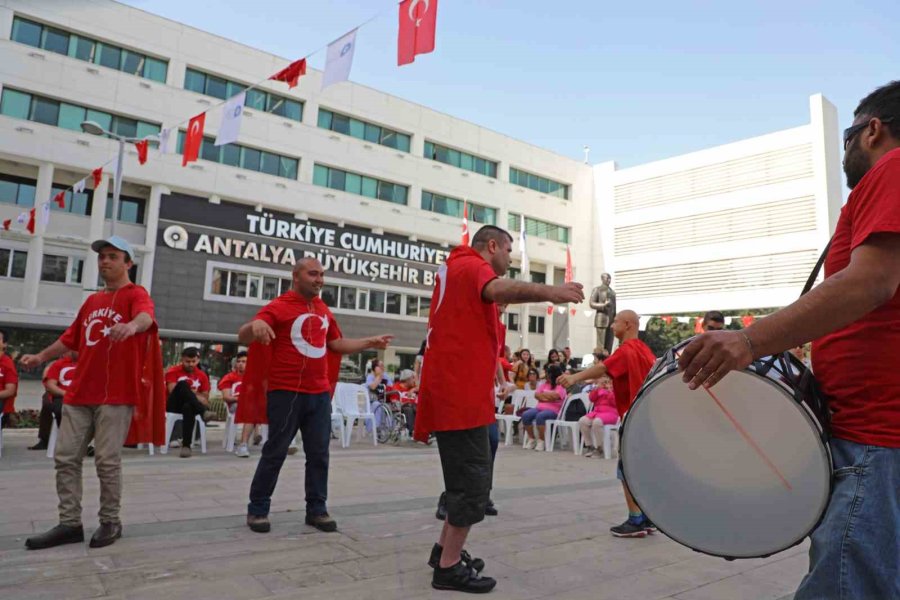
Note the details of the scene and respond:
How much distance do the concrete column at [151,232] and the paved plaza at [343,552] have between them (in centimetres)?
2192

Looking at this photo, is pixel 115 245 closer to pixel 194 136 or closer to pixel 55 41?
pixel 194 136

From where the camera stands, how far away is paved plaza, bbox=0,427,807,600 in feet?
9.82

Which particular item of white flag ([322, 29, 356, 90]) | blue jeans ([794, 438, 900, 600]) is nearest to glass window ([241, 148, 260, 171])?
white flag ([322, 29, 356, 90])

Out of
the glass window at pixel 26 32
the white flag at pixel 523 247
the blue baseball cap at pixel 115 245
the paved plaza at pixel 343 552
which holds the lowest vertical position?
the paved plaza at pixel 343 552

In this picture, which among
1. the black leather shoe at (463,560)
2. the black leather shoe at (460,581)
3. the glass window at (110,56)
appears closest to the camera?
the black leather shoe at (460,581)

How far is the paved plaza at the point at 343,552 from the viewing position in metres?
Answer: 2.99

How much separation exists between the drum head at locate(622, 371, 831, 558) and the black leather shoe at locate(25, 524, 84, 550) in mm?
3408

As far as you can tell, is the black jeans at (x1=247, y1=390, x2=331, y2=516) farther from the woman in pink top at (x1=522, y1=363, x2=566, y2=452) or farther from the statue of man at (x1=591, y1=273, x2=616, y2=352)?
the statue of man at (x1=591, y1=273, x2=616, y2=352)

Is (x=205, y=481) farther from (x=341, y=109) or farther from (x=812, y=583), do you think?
(x=341, y=109)

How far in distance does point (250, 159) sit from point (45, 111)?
330 inches

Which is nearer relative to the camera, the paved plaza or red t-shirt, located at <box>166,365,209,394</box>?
the paved plaza

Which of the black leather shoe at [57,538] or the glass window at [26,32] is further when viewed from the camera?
the glass window at [26,32]

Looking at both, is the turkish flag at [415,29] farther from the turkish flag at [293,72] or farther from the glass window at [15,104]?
the glass window at [15,104]

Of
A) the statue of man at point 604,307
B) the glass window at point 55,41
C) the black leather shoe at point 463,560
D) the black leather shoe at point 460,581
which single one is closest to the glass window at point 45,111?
the glass window at point 55,41
